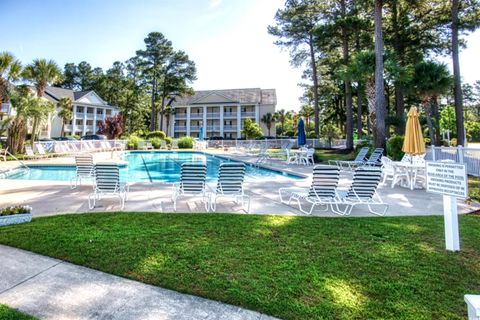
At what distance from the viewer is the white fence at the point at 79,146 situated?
64.1ft

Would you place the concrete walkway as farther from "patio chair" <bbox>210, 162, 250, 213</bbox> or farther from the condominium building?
the condominium building

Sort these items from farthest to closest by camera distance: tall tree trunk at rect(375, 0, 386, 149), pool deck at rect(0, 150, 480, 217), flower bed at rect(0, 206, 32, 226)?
tall tree trunk at rect(375, 0, 386, 149) → pool deck at rect(0, 150, 480, 217) → flower bed at rect(0, 206, 32, 226)

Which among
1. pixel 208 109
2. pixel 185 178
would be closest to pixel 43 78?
pixel 185 178

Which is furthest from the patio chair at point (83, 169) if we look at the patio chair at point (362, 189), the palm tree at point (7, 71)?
the palm tree at point (7, 71)

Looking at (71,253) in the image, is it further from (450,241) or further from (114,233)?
(450,241)

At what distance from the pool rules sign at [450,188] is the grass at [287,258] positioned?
0.82 feet

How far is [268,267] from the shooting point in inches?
135

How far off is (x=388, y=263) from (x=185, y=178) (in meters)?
4.35

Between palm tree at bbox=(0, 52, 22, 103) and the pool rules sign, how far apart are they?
22954 mm

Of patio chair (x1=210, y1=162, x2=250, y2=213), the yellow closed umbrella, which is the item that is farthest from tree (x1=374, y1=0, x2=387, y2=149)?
patio chair (x1=210, y1=162, x2=250, y2=213)

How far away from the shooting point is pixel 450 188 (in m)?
3.84

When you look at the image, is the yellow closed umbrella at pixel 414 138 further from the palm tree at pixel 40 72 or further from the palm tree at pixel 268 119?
the palm tree at pixel 268 119

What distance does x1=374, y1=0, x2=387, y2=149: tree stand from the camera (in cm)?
1473

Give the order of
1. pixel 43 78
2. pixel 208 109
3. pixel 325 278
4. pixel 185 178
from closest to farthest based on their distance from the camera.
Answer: pixel 325 278, pixel 185 178, pixel 43 78, pixel 208 109
